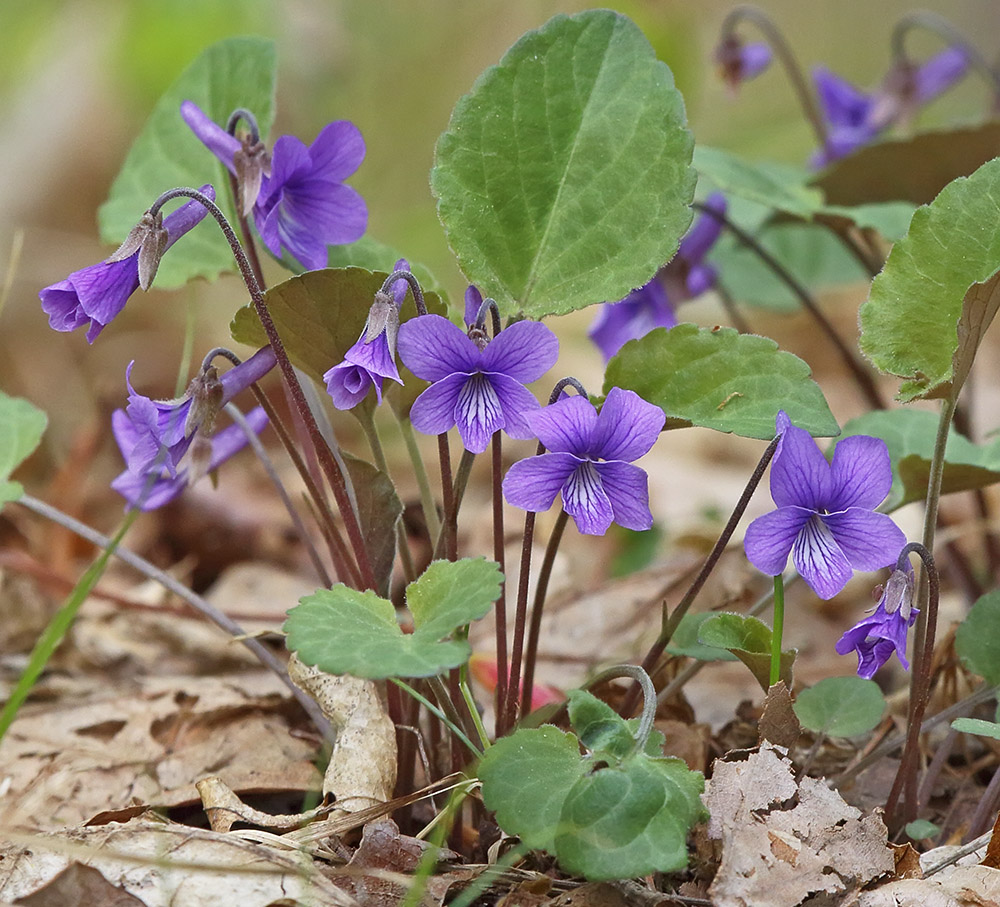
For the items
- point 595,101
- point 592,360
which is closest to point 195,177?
point 595,101

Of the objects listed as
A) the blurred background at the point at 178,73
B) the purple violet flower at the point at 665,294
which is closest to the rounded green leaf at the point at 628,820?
the purple violet flower at the point at 665,294

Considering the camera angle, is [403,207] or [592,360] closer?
[592,360]

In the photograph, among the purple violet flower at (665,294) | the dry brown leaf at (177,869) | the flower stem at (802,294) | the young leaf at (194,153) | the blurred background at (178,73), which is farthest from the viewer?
the blurred background at (178,73)

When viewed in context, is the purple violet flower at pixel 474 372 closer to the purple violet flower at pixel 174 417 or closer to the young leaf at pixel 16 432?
the purple violet flower at pixel 174 417

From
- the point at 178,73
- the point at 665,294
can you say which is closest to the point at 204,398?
the point at 665,294

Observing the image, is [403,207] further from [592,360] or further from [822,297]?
[822,297]

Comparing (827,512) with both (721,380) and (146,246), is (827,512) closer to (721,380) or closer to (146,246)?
(721,380)
